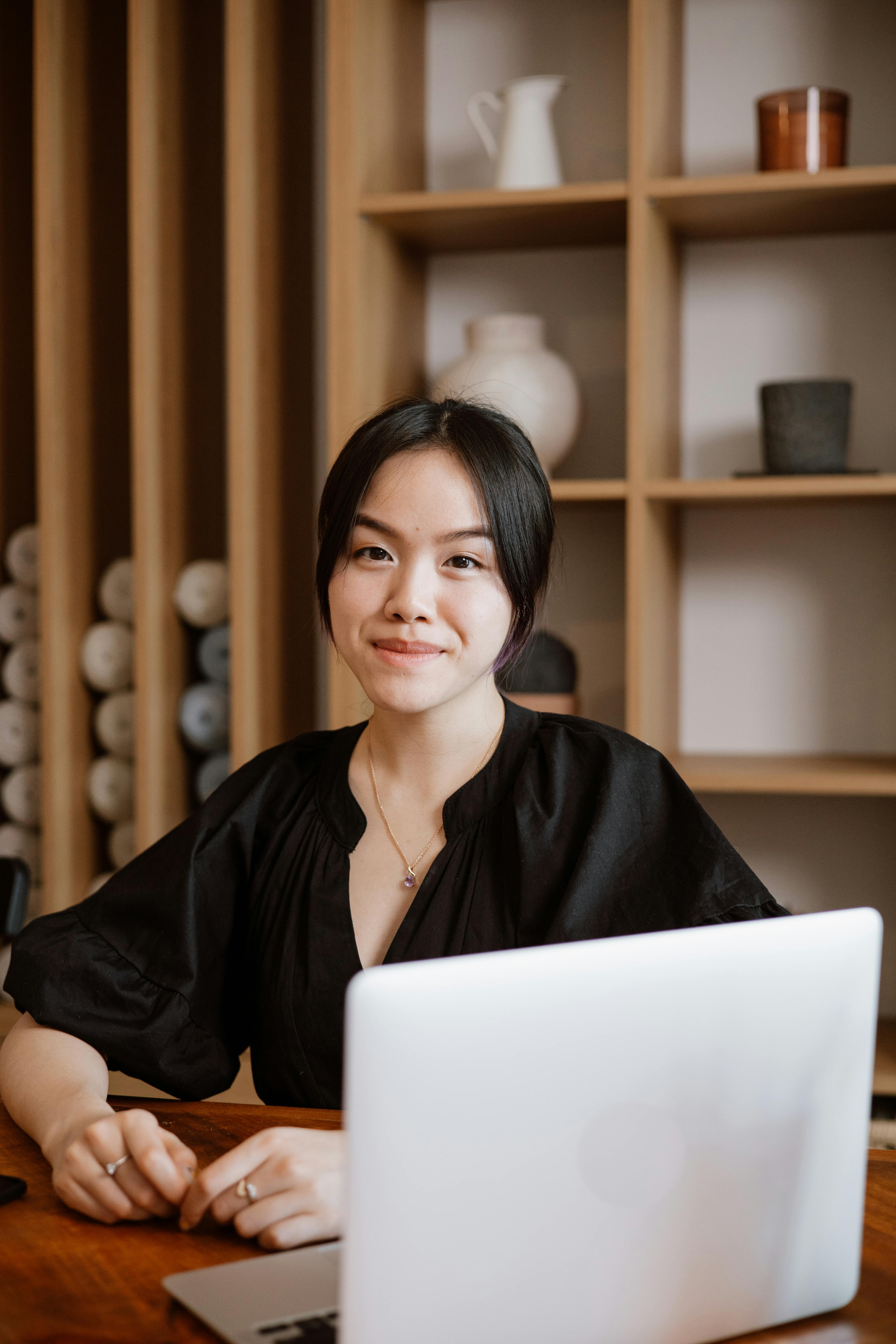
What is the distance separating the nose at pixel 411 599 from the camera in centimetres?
131

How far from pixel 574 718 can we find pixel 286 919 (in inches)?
16.0

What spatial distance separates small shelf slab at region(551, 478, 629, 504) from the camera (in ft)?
7.54

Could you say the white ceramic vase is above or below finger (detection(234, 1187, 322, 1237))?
above

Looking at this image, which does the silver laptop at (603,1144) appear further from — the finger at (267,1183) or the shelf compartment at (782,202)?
the shelf compartment at (782,202)

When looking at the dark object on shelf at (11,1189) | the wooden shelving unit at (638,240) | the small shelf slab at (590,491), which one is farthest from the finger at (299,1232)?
the small shelf slab at (590,491)

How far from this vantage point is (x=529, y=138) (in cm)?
240

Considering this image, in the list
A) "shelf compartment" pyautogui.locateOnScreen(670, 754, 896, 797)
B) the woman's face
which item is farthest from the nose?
"shelf compartment" pyautogui.locateOnScreen(670, 754, 896, 797)

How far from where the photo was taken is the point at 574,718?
1521mm

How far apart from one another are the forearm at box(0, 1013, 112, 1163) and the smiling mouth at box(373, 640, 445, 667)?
1.58ft

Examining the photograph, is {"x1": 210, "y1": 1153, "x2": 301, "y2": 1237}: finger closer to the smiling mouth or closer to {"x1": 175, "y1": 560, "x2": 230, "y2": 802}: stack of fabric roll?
the smiling mouth

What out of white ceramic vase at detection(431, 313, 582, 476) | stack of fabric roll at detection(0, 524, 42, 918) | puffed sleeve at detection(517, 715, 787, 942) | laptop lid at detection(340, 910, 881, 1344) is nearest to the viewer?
laptop lid at detection(340, 910, 881, 1344)

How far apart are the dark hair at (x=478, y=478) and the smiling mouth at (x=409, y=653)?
111 millimetres

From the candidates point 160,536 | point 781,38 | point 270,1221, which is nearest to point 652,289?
point 781,38

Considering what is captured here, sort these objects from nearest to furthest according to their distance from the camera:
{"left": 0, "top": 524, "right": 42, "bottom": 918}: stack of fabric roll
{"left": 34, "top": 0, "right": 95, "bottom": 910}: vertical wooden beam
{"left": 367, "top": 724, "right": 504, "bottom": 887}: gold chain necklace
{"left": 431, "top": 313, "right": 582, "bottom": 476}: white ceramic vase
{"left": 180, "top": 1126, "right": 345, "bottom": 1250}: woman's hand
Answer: {"left": 180, "top": 1126, "right": 345, "bottom": 1250}: woman's hand → {"left": 367, "top": 724, "right": 504, "bottom": 887}: gold chain necklace → {"left": 431, "top": 313, "right": 582, "bottom": 476}: white ceramic vase → {"left": 34, "top": 0, "right": 95, "bottom": 910}: vertical wooden beam → {"left": 0, "top": 524, "right": 42, "bottom": 918}: stack of fabric roll
